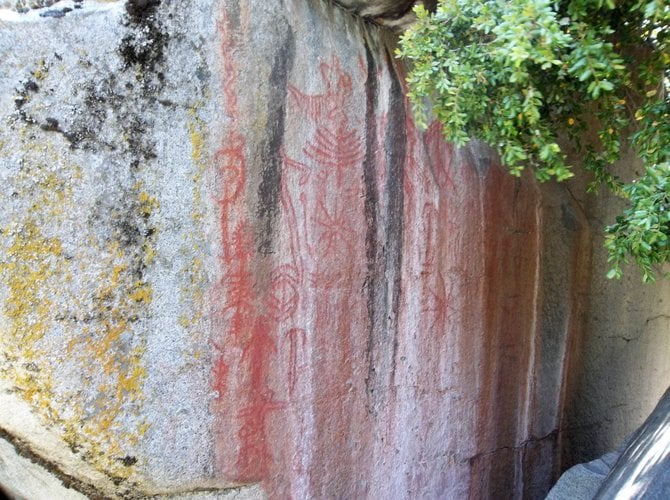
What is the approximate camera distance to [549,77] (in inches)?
105

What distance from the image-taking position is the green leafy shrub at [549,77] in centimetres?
231

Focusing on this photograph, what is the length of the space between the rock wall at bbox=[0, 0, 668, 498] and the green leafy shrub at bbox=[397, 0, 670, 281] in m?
0.60

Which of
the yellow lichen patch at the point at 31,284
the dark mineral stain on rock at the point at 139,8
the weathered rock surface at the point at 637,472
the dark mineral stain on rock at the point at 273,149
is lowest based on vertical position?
the weathered rock surface at the point at 637,472

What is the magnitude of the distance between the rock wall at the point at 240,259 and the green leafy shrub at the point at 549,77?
603 mm

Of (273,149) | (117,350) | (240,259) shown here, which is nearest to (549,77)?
(273,149)

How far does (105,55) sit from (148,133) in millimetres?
356

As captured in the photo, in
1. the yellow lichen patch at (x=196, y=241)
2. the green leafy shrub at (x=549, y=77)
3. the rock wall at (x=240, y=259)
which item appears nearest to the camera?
the green leafy shrub at (x=549, y=77)

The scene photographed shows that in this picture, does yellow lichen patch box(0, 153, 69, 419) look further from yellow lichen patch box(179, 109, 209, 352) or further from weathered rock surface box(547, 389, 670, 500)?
weathered rock surface box(547, 389, 670, 500)

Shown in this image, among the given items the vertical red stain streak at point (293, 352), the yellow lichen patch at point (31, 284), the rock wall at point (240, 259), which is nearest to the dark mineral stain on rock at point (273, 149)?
the rock wall at point (240, 259)

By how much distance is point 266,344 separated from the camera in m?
2.93

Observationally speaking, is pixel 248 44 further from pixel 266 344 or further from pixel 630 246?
pixel 630 246

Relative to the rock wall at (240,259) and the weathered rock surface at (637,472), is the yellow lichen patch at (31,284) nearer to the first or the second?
the rock wall at (240,259)

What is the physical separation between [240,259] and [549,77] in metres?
1.62

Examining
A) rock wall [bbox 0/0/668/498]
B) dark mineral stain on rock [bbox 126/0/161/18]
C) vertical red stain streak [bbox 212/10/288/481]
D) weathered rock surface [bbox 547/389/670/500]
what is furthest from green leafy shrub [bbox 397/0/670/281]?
dark mineral stain on rock [bbox 126/0/161/18]
